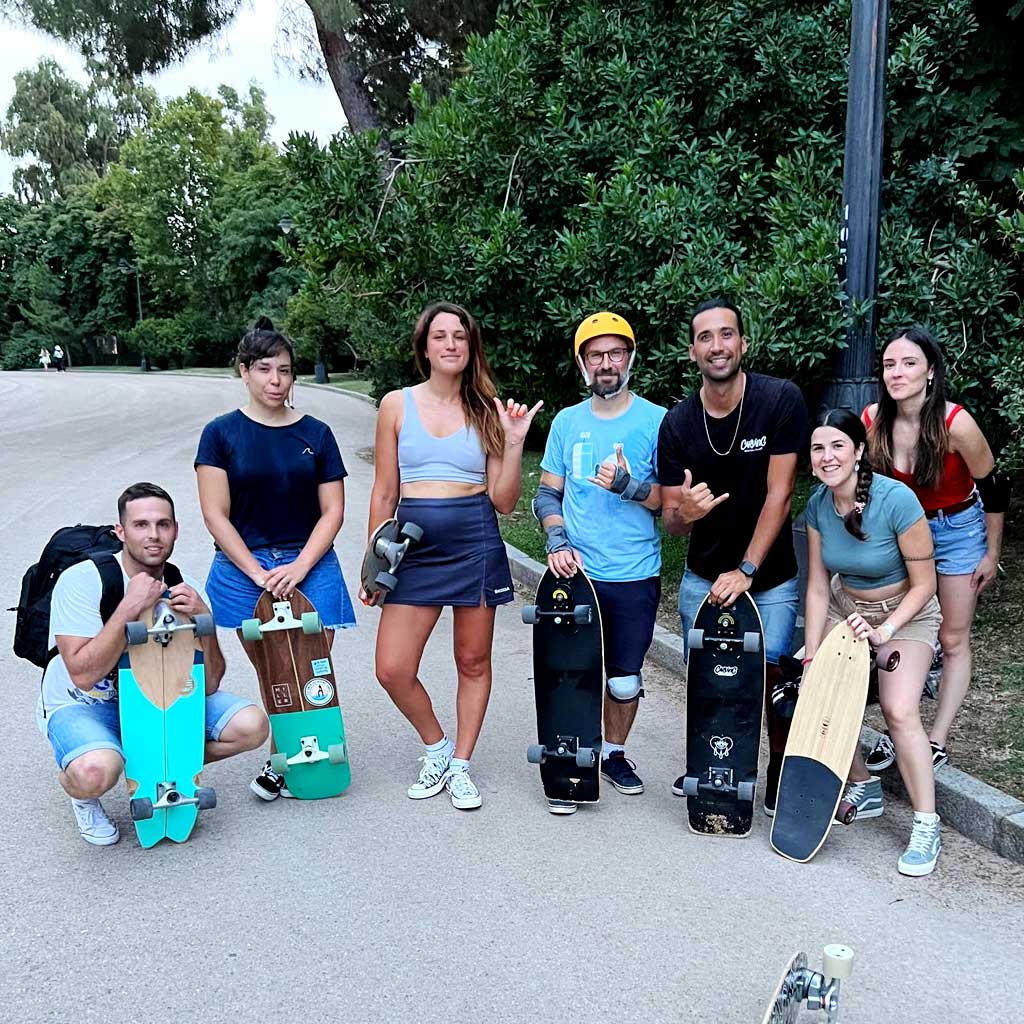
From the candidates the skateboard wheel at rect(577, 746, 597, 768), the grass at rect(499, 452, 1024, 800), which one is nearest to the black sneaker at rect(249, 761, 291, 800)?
the skateboard wheel at rect(577, 746, 597, 768)

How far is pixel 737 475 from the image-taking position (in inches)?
152

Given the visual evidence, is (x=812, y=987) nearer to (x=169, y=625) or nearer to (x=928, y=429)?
(x=928, y=429)

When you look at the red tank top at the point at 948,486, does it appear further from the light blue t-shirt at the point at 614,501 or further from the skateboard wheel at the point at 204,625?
the skateboard wheel at the point at 204,625

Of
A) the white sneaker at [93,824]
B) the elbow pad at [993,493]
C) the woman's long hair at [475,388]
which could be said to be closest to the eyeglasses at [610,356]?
the woman's long hair at [475,388]

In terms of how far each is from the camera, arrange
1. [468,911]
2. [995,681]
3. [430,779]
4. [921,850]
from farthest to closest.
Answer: [995,681]
[430,779]
[921,850]
[468,911]

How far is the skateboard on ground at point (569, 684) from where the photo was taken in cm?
397

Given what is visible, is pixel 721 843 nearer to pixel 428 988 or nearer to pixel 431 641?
pixel 428 988

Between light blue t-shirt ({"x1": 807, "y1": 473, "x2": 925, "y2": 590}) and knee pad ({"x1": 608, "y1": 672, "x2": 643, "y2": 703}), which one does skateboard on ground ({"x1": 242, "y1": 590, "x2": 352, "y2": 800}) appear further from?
light blue t-shirt ({"x1": 807, "y1": 473, "x2": 925, "y2": 590})

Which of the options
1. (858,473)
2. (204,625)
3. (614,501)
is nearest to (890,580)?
(858,473)

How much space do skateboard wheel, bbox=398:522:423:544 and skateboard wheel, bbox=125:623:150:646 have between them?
0.98 metres

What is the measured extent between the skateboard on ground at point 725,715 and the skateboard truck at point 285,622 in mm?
1438

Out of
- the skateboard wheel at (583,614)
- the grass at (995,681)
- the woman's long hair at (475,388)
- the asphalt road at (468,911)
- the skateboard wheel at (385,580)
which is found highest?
the woman's long hair at (475,388)

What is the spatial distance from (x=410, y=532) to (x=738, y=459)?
125cm

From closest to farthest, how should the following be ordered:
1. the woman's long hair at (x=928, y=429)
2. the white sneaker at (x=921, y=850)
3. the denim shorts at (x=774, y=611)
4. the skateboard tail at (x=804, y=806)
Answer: the white sneaker at (x=921, y=850)
the skateboard tail at (x=804, y=806)
the woman's long hair at (x=928, y=429)
the denim shorts at (x=774, y=611)
